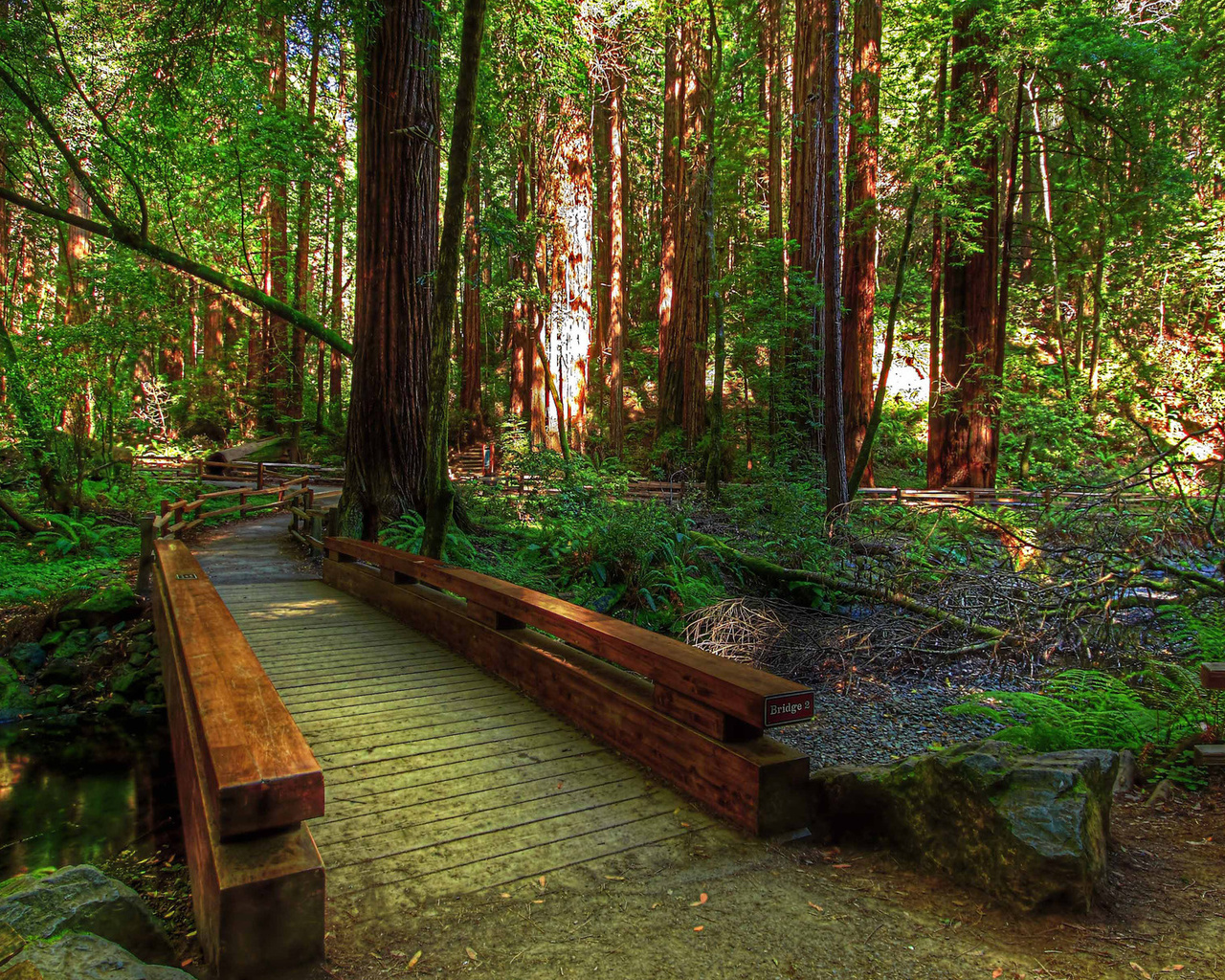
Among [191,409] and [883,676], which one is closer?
[883,676]

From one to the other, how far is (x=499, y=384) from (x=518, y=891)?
29.1 m

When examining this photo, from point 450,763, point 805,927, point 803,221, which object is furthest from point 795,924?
point 803,221

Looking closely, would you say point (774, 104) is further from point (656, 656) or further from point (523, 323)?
→ point (656, 656)

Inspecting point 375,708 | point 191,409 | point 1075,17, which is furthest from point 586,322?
point 191,409

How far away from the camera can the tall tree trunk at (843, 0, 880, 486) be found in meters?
14.8

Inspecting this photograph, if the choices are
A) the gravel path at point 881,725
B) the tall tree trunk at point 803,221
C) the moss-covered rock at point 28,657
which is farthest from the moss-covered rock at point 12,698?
the tall tree trunk at point 803,221

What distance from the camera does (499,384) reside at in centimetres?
3105

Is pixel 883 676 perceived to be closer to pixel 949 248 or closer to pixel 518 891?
pixel 518 891

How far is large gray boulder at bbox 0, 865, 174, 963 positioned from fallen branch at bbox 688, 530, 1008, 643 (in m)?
5.64

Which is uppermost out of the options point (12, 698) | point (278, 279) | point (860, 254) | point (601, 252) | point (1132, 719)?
point (601, 252)

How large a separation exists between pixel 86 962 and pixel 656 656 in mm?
2455

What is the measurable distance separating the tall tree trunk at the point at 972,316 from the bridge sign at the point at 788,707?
43.2ft

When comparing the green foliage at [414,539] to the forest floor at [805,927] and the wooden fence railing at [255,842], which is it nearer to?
the wooden fence railing at [255,842]

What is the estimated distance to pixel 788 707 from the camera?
3230 mm
